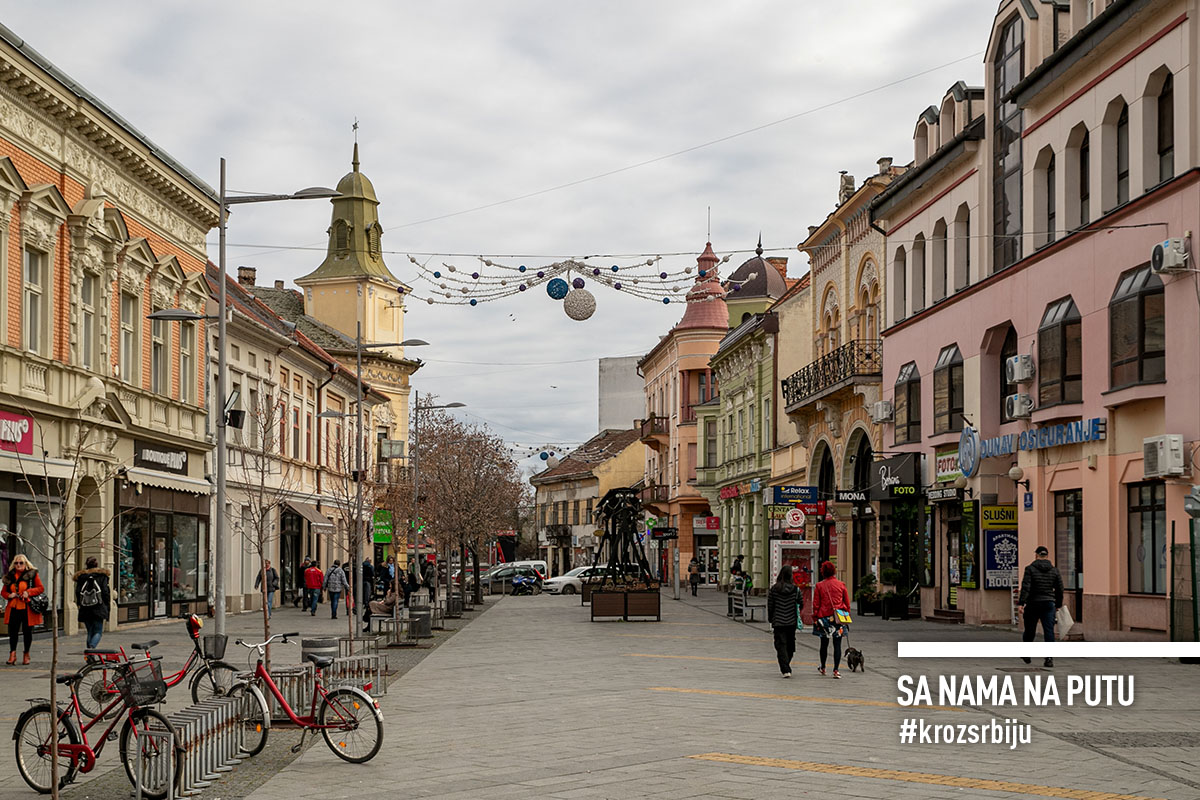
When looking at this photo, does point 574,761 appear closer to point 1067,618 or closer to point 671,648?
point 1067,618

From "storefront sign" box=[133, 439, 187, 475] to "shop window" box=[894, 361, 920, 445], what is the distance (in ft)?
60.4

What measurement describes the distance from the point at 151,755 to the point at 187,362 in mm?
29703

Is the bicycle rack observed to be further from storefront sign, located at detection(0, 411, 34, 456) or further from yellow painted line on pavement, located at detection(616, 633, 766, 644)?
yellow painted line on pavement, located at detection(616, 633, 766, 644)

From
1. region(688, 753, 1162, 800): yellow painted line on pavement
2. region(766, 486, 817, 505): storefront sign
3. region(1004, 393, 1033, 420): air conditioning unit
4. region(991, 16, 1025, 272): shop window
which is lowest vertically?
region(688, 753, 1162, 800): yellow painted line on pavement

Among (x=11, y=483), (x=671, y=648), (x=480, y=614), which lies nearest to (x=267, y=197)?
(x=11, y=483)

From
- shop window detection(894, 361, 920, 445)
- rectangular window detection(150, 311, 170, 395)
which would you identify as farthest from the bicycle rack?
shop window detection(894, 361, 920, 445)

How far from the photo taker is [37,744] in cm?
1139

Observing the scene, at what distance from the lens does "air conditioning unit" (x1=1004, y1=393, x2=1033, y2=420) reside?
96.4 ft

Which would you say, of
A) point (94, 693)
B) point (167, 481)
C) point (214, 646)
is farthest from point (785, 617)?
point (167, 481)

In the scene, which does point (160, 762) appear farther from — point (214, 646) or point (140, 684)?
point (214, 646)

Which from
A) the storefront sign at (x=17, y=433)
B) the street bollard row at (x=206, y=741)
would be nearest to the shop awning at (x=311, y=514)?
the storefront sign at (x=17, y=433)

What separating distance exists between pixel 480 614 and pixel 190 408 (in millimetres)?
12013

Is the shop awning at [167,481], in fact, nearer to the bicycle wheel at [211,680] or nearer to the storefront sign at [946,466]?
the bicycle wheel at [211,680]

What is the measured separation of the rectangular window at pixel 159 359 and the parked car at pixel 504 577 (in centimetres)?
3794
